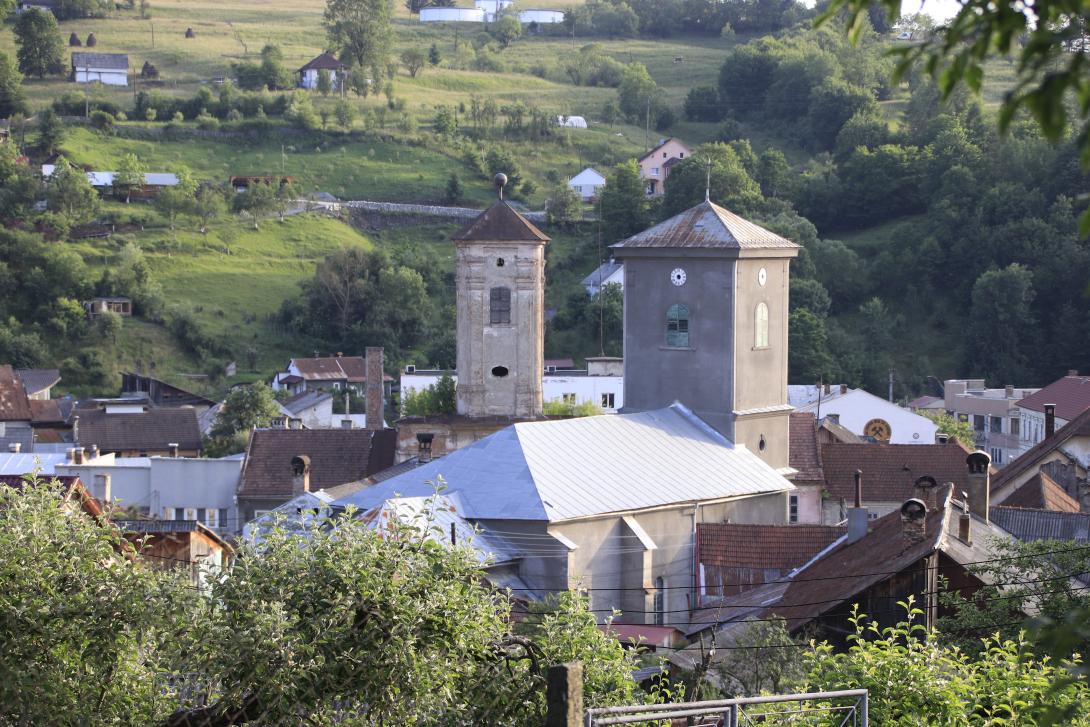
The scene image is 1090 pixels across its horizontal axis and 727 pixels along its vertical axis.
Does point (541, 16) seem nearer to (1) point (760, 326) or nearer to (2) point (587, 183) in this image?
(2) point (587, 183)

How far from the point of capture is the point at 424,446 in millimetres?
37125

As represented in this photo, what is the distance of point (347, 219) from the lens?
9050 cm

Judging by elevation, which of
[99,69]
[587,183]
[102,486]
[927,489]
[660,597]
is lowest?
[660,597]

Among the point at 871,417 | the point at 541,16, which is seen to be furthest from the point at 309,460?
the point at 541,16

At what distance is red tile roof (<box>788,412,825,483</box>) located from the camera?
3862 cm

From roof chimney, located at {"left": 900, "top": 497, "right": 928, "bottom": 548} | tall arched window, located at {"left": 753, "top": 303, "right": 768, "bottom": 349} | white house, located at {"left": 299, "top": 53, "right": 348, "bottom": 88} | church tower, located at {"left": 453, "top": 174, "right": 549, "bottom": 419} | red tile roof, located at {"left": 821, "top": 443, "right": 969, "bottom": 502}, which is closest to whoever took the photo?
roof chimney, located at {"left": 900, "top": 497, "right": 928, "bottom": 548}

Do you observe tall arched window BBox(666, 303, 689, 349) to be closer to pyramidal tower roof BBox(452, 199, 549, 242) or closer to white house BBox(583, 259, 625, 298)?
pyramidal tower roof BBox(452, 199, 549, 242)

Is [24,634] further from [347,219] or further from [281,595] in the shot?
[347,219]

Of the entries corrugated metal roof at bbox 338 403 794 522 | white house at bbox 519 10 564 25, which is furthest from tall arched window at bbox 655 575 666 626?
white house at bbox 519 10 564 25

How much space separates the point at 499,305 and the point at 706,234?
21.8ft

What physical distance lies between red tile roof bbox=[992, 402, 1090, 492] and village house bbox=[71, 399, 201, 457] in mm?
28157

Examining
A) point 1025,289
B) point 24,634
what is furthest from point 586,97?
point 24,634

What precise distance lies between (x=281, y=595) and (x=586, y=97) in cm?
10738

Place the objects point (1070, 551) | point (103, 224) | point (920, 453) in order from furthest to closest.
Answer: point (103, 224) → point (920, 453) → point (1070, 551)
